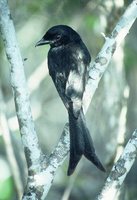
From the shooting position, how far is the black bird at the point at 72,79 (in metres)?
4.03

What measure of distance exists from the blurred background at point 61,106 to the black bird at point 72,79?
3.04 ft

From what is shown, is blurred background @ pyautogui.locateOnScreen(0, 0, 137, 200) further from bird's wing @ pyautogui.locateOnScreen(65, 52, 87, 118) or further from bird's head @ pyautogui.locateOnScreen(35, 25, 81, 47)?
bird's wing @ pyautogui.locateOnScreen(65, 52, 87, 118)

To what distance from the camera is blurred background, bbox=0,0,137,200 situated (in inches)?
243

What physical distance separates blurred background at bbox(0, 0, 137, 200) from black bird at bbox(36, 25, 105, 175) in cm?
93

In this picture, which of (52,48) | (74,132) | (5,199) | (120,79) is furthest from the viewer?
(120,79)

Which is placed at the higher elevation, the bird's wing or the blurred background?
the bird's wing

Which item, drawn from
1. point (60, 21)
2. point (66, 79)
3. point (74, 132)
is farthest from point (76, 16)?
point (74, 132)

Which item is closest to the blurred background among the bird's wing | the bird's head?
the bird's head

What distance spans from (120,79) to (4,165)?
1.64 meters

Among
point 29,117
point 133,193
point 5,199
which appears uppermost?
point 29,117

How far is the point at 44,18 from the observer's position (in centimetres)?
719

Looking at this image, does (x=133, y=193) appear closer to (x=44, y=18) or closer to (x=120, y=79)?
(x=120, y=79)

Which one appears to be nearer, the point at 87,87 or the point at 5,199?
the point at 87,87

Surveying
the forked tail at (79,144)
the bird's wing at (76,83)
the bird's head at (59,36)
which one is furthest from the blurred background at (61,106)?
the forked tail at (79,144)
